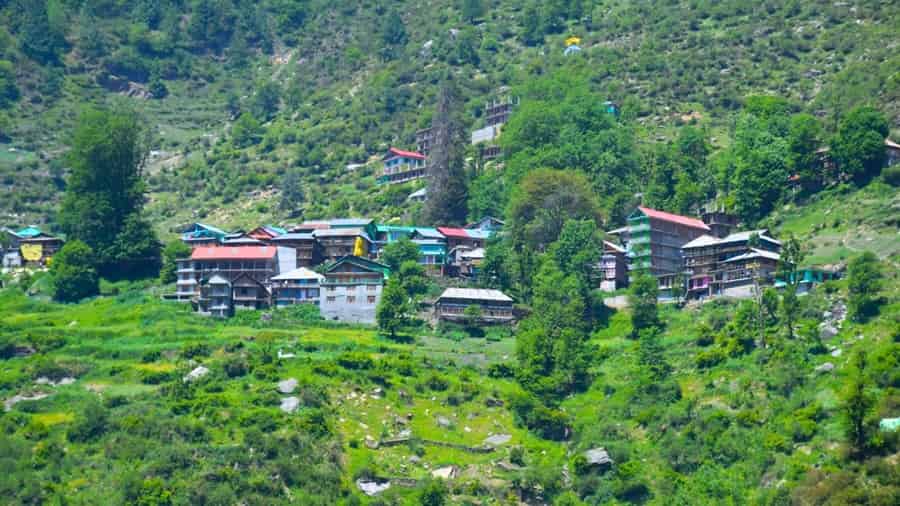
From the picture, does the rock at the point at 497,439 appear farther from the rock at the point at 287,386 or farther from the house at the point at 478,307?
the house at the point at 478,307

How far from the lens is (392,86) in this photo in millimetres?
180250

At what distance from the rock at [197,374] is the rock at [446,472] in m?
17.5

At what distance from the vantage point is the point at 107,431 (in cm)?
10131

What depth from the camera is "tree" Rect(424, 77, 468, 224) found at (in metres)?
140

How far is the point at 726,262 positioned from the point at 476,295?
17.1m

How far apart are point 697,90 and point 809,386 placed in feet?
208

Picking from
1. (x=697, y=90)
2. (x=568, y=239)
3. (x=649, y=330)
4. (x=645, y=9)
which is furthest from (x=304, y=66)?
(x=649, y=330)

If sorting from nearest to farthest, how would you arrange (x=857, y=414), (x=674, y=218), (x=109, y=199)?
(x=857, y=414)
(x=674, y=218)
(x=109, y=199)

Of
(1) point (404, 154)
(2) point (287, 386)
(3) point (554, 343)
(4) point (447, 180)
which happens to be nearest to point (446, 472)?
(2) point (287, 386)

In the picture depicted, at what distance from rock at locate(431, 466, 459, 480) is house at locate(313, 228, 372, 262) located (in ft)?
108

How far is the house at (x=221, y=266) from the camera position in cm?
12544

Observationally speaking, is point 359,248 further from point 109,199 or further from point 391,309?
point 109,199

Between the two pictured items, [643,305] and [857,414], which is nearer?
[857,414]

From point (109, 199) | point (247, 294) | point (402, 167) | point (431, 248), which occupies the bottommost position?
point (247, 294)
